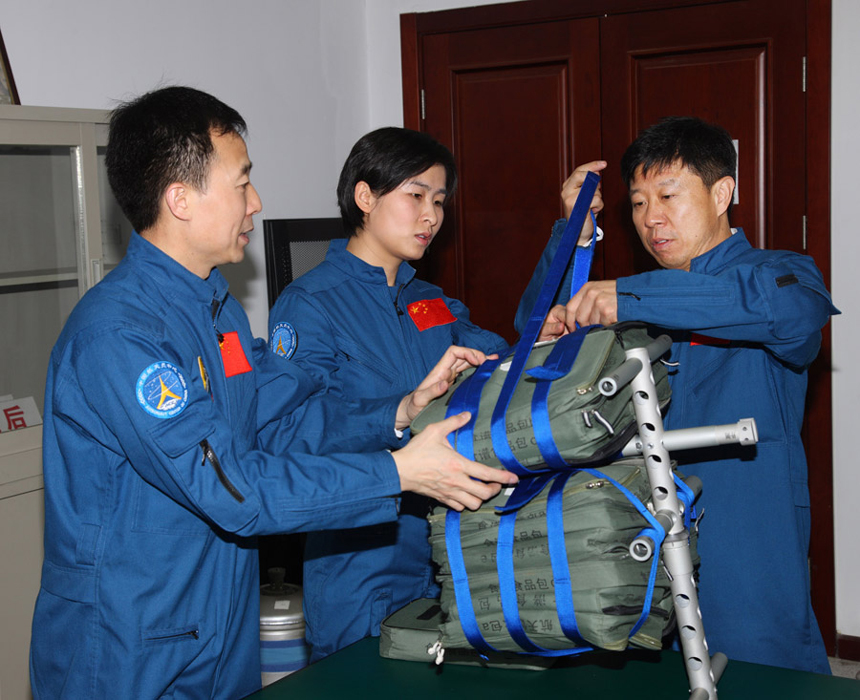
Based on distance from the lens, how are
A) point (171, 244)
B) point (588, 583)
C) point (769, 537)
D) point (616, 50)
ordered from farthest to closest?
1. point (616, 50)
2. point (769, 537)
3. point (171, 244)
4. point (588, 583)

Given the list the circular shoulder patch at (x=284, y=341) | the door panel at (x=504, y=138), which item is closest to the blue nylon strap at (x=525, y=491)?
the circular shoulder patch at (x=284, y=341)

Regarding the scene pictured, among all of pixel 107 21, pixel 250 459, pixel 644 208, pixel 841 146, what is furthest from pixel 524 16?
pixel 250 459

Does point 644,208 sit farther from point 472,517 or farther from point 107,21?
point 107,21

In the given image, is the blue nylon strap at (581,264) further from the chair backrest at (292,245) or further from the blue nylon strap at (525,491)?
the chair backrest at (292,245)

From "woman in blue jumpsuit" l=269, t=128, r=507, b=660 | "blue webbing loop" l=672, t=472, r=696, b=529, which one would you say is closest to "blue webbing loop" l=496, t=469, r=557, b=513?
"blue webbing loop" l=672, t=472, r=696, b=529

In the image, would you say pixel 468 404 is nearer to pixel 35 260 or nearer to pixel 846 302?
pixel 35 260

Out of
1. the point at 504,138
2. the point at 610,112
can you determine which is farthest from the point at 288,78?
the point at 610,112

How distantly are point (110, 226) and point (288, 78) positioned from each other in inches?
44.9

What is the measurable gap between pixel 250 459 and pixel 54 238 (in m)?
1.32

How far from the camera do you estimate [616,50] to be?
3.36 meters

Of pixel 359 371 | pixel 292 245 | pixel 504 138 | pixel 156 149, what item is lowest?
pixel 359 371

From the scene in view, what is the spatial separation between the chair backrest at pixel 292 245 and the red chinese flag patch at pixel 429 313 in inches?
40.2

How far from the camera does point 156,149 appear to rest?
60.9 inches

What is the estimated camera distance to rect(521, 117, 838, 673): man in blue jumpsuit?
166 cm
